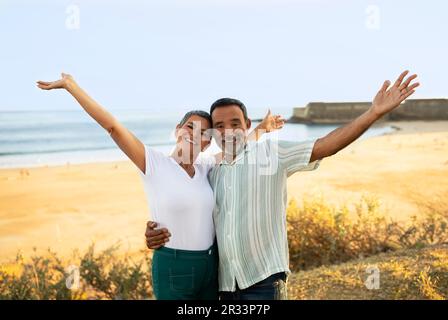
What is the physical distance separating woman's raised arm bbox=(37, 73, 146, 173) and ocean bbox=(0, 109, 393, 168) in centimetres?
1321

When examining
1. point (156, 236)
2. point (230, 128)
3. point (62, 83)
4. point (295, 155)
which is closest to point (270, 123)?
point (230, 128)

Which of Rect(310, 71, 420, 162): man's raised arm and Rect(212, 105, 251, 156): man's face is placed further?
Rect(212, 105, 251, 156): man's face

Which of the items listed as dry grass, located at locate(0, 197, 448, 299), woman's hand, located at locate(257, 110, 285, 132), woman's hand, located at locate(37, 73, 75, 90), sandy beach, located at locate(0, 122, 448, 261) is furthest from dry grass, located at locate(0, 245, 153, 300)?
woman's hand, located at locate(37, 73, 75, 90)

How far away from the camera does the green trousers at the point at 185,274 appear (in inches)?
101

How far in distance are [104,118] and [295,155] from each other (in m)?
0.80

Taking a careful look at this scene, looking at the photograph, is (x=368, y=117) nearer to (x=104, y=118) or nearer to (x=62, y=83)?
(x=104, y=118)

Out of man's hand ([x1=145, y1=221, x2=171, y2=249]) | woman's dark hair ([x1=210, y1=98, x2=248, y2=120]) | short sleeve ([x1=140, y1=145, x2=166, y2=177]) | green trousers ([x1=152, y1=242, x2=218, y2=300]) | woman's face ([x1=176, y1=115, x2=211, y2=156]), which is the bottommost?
green trousers ([x1=152, y1=242, x2=218, y2=300])

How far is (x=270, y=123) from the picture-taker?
3088 millimetres

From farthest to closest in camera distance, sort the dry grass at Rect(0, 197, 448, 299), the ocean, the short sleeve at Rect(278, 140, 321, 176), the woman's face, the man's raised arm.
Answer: the ocean
the dry grass at Rect(0, 197, 448, 299)
the woman's face
the short sleeve at Rect(278, 140, 321, 176)
the man's raised arm

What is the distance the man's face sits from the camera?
8.80ft

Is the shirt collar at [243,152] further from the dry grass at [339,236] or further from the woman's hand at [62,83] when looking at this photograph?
the dry grass at [339,236]

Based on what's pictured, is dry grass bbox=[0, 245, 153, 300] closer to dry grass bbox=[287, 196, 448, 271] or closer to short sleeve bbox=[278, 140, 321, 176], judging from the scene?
dry grass bbox=[287, 196, 448, 271]

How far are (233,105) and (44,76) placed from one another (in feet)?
102
